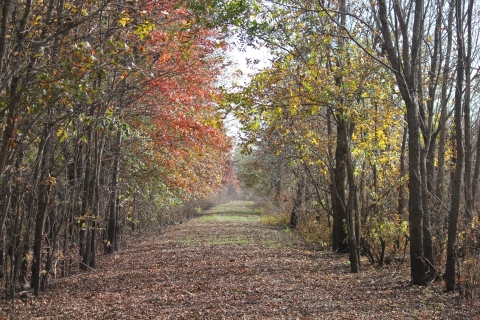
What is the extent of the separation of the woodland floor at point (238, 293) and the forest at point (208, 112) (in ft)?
1.31

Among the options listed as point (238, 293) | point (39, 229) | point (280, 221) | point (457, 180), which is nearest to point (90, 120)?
point (39, 229)

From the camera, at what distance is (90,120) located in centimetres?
617

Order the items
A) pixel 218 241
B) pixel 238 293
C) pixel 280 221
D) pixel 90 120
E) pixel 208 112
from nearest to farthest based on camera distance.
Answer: pixel 90 120, pixel 238 293, pixel 208 112, pixel 218 241, pixel 280 221

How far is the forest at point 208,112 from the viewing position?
606 cm

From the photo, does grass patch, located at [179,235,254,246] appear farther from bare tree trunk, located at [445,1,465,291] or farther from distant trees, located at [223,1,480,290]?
bare tree trunk, located at [445,1,465,291]

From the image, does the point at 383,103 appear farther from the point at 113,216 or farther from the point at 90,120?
the point at 113,216

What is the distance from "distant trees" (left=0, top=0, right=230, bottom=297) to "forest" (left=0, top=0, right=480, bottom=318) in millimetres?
49

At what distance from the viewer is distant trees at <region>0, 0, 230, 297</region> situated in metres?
5.66

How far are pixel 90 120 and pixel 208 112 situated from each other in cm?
847

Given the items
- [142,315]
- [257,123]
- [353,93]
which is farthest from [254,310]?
[353,93]

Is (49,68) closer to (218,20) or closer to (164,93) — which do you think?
(218,20)

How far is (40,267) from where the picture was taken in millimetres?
8844

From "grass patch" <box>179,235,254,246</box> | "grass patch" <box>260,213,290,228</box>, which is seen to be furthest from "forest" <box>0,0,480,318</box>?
"grass patch" <box>260,213,290,228</box>

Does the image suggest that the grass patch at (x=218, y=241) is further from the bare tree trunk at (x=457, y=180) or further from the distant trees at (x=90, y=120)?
the bare tree trunk at (x=457, y=180)
